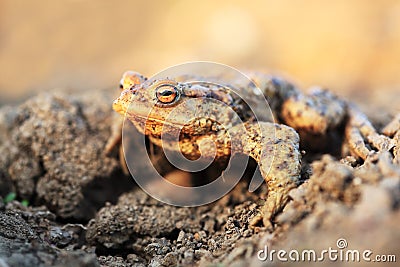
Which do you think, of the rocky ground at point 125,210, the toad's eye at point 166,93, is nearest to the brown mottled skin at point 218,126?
the toad's eye at point 166,93

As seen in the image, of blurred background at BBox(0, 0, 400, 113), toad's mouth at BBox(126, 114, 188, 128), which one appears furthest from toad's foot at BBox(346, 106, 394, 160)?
blurred background at BBox(0, 0, 400, 113)

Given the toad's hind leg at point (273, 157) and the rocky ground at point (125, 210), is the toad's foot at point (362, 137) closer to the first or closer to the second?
the rocky ground at point (125, 210)

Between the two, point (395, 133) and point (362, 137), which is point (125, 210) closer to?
point (362, 137)

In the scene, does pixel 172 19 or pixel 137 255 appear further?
pixel 172 19

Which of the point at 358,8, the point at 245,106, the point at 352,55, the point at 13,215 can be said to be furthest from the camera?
the point at 358,8

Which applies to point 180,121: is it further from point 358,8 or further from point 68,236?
point 358,8

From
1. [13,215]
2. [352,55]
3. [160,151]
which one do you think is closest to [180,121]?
[160,151]

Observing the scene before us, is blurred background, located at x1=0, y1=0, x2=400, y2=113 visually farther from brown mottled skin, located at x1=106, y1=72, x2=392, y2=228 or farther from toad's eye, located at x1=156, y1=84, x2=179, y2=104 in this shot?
toad's eye, located at x1=156, y1=84, x2=179, y2=104
